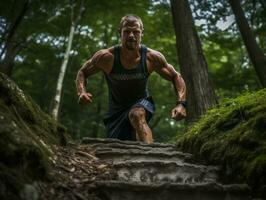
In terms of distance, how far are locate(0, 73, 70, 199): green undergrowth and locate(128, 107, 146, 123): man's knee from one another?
1.87 m

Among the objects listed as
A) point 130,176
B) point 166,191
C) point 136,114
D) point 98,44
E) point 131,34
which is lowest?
point 166,191

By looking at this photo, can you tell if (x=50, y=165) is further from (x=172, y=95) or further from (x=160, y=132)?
(x=160, y=132)

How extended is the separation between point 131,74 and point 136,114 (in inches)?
22.4

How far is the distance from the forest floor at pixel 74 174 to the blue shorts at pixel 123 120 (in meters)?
1.50

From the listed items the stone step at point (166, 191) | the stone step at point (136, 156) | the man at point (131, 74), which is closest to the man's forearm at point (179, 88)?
the man at point (131, 74)

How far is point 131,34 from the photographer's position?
5375mm

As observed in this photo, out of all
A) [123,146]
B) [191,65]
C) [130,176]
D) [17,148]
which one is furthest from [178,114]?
[191,65]

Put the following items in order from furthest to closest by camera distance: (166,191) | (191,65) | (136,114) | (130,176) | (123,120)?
(191,65) < (123,120) < (136,114) < (130,176) < (166,191)

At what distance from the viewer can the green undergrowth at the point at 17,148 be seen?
2.20 metres

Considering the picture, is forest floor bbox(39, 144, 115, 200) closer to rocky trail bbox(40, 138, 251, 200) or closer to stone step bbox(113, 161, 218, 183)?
rocky trail bbox(40, 138, 251, 200)

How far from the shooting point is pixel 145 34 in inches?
568

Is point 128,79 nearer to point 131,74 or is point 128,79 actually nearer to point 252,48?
point 131,74

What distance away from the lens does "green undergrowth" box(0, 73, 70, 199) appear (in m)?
2.20

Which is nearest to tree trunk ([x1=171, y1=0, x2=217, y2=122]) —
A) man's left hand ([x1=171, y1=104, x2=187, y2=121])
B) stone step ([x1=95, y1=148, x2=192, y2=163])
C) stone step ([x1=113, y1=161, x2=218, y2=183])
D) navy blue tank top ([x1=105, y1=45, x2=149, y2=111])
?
navy blue tank top ([x1=105, y1=45, x2=149, y2=111])
